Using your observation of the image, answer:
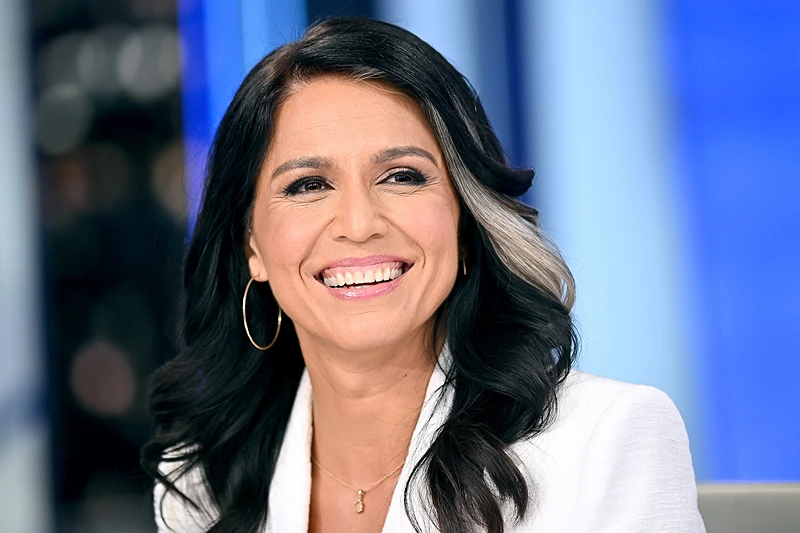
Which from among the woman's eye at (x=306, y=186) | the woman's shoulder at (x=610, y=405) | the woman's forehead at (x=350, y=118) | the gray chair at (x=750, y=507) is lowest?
the gray chair at (x=750, y=507)

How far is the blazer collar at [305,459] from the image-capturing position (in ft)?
5.59

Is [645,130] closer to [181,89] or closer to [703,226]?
[703,226]

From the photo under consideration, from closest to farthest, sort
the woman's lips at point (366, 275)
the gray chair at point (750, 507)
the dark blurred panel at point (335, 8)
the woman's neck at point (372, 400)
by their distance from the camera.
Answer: the gray chair at point (750, 507)
the woman's lips at point (366, 275)
the woman's neck at point (372, 400)
the dark blurred panel at point (335, 8)

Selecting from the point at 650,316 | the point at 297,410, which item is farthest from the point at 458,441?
the point at 650,316

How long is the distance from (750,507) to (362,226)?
813 mm

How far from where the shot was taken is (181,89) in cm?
318

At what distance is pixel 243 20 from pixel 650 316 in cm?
151

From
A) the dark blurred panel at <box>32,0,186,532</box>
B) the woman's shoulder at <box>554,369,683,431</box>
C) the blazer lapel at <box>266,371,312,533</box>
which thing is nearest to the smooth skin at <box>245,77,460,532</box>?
the blazer lapel at <box>266,371,312,533</box>

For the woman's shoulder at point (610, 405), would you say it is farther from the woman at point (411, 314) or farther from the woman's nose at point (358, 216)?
the woman's nose at point (358, 216)

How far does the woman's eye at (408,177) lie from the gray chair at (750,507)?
0.74 m

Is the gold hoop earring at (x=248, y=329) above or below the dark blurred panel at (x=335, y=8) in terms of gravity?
below

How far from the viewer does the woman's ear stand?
192 cm

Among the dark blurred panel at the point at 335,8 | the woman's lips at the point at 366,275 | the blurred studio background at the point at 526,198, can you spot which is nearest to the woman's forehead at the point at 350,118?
the woman's lips at the point at 366,275

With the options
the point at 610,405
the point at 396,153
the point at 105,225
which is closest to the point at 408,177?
the point at 396,153
